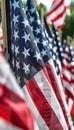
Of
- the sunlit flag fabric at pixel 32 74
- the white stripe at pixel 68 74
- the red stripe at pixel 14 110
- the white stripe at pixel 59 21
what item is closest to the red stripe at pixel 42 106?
the sunlit flag fabric at pixel 32 74

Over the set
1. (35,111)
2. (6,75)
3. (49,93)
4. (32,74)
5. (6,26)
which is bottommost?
(35,111)

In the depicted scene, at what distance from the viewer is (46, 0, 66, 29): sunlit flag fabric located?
10.4m

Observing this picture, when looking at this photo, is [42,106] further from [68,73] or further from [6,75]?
[68,73]

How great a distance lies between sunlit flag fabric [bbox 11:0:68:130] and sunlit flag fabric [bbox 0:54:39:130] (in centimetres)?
245

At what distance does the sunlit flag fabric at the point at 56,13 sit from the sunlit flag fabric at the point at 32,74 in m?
5.59

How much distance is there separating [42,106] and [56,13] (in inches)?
251

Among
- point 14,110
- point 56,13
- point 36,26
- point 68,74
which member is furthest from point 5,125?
point 68,74

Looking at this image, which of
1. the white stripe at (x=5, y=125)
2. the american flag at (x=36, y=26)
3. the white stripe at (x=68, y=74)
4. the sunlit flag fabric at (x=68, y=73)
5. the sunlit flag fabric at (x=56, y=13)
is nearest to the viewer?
the white stripe at (x=5, y=125)

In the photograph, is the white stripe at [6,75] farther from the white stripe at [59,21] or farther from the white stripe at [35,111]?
the white stripe at [59,21]

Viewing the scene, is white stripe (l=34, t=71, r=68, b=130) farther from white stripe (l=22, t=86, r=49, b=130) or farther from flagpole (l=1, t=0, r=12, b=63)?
flagpole (l=1, t=0, r=12, b=63)

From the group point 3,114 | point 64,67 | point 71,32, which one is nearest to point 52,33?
point 64,67

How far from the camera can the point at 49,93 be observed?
4.84 meters

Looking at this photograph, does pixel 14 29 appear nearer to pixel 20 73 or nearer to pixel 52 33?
pixel 20 73

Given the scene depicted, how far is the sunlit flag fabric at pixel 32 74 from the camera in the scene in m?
4.60
